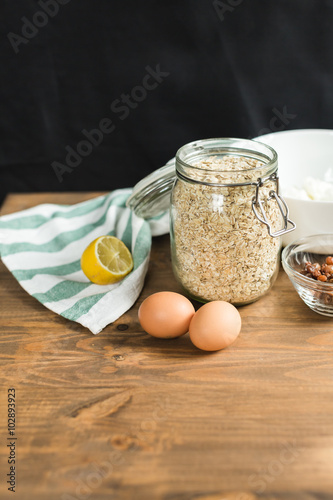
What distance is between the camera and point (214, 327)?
0.81m

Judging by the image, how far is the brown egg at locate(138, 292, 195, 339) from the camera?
851 millimetres

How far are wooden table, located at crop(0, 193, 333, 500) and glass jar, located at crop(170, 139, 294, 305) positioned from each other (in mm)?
89

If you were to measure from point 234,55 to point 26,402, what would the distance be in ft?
4.04

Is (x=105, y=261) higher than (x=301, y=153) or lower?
higher

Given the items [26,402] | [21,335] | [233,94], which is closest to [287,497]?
[26,402]

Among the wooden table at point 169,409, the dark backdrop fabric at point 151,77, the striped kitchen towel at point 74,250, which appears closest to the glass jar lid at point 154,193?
the striped kitchen towel at point 74,250

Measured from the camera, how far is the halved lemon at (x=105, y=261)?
1.04 m

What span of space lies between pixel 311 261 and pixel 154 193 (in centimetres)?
37

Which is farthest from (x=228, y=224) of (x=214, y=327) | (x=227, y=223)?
(x=214, y=327)

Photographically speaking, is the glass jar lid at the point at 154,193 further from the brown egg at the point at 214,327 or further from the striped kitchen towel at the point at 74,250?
the brown egg at the point at 214,327

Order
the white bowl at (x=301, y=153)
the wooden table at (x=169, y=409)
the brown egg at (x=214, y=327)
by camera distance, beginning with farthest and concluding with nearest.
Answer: the white bowl at (x=301, y=153) < the brown egg at (x=214, y=327) < the wooden table at (x=169, y=409)

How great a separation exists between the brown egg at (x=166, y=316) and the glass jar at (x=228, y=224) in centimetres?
9

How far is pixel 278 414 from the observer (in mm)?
729

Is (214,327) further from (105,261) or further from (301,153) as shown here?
(301,153)
